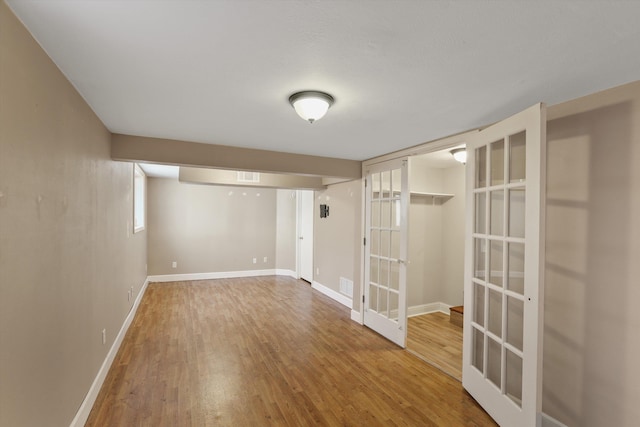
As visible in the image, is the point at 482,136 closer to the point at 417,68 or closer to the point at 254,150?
the point at 417,68

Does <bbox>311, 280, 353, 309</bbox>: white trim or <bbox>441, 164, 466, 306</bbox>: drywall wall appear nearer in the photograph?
<bbox>441, 164, 466, 306</bbox>: drywall wall

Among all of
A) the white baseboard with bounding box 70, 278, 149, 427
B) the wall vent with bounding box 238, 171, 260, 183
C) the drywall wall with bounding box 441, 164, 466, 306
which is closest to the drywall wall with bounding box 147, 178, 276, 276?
the wall vent with bounding box 238, 171, 260, 183

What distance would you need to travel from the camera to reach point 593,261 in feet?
6.37

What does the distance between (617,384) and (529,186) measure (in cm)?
128

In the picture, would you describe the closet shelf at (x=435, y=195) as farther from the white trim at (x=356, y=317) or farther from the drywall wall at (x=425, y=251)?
the white trim at (x=356, y=317)

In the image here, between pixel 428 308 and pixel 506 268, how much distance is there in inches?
116

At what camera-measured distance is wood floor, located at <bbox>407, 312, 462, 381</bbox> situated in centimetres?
315

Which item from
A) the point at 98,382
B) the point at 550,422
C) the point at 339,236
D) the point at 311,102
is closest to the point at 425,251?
the point at 339,236

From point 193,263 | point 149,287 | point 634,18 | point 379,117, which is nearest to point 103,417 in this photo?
point 379,117

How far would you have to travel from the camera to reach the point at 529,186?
1.91 metres

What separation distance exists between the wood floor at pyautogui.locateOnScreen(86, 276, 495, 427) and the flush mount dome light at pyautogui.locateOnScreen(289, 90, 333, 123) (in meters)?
2.20

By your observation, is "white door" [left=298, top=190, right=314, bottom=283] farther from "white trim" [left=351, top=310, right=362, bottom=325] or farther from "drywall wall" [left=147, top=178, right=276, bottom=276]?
"white trim" [left=351, top=310, right=362, bottom=325]

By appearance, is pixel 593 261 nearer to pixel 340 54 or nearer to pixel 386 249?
pixel 340 54

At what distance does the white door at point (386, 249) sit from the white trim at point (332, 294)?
886 mm
